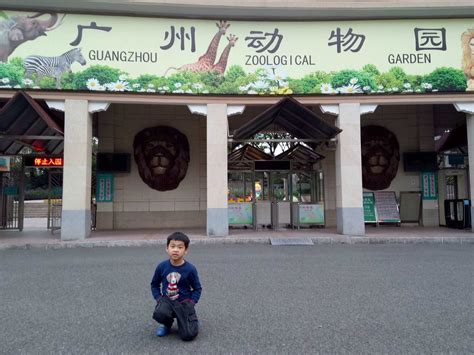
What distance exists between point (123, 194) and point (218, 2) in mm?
7799

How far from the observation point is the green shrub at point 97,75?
1192 cm

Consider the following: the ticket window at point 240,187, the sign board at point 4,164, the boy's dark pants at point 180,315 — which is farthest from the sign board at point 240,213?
the boy's dark pants at point 180,315

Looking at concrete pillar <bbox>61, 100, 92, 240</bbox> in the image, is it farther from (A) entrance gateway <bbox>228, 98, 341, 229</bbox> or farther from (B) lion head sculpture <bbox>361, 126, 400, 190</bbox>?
(B) lion head sculpture <bbox>361, 126, 400, 190</bbox>

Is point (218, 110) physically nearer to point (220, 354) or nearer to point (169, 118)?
point (169, 118)

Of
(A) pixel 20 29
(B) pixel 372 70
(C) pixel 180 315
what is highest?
(A) pixel 20 29

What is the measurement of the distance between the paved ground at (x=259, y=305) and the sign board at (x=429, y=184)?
742 centimetres

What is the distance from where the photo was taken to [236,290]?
559 cm

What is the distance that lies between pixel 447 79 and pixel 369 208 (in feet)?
17.4

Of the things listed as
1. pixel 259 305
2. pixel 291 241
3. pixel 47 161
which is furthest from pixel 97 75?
pixel 259 305

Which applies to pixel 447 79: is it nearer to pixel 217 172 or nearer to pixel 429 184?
pixel 429 184

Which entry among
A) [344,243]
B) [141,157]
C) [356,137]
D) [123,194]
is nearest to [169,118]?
[141,157]

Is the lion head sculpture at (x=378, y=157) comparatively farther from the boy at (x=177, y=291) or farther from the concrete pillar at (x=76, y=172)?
the boy at (x=177, y=291)

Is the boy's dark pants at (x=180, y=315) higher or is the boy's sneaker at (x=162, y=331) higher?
the boy's dark pants at (x=180, y=315)

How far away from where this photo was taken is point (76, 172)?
Result: 452 inches
